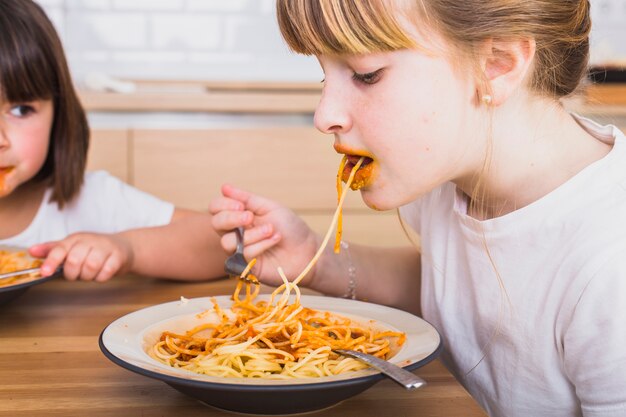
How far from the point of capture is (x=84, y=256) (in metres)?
1.17

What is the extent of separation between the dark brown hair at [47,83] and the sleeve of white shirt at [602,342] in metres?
1.16

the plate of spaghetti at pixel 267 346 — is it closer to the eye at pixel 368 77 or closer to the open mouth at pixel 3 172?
the eye at pixel 368 77

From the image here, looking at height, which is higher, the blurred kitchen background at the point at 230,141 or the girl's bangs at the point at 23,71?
the girl's bangs at the point at 23,71

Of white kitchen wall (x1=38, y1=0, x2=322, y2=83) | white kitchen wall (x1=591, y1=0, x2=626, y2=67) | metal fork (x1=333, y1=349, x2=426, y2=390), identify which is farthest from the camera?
white kitchen wall (x1=591, y1=0, x2=626, y2=67)

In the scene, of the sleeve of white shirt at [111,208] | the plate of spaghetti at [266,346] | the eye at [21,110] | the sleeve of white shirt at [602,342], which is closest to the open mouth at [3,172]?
the eye at [21,110]

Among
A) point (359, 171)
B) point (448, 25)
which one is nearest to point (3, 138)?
point (359, 171)

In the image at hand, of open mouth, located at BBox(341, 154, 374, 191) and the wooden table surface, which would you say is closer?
the wooden table surface

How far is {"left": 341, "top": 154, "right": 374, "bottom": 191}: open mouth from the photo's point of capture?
2.96ft

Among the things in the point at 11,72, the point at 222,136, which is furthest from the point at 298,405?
the point at 222,136

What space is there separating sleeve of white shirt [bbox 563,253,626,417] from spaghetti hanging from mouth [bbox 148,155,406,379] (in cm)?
21

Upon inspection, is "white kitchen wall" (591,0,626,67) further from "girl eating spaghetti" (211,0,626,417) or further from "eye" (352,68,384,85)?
"eye" (352,68,384,85)

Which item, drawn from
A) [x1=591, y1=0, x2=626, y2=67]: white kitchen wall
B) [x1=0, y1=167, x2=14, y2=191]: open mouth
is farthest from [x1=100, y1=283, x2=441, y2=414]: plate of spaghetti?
[x1=591, y1=0, x2=626, y2=67]: white kitchen wall

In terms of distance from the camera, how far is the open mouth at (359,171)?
2.96ft

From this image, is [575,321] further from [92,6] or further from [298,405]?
[92,6]
